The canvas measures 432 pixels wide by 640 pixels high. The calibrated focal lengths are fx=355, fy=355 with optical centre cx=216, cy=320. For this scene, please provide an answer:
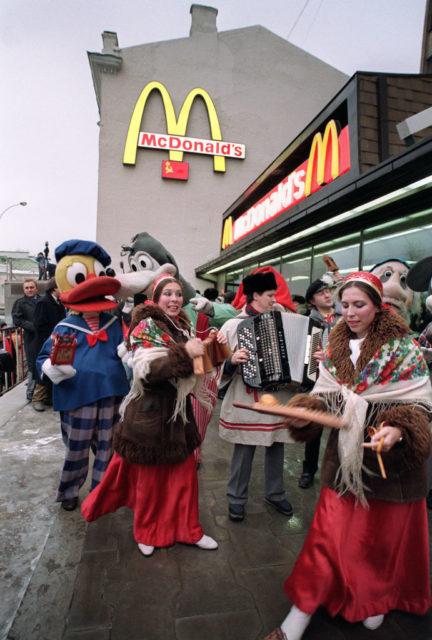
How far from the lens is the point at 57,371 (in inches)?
106

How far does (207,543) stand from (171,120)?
17.0 m

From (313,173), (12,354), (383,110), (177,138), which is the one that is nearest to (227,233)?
(313,173)

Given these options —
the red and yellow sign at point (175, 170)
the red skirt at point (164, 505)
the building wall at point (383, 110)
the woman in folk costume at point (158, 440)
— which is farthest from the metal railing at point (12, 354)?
the red and yellow sign at point (175, 170)

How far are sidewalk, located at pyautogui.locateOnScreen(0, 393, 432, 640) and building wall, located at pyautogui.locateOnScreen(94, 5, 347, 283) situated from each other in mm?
14169

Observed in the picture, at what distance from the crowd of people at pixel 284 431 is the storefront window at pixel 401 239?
4.28ft

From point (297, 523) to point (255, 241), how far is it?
19.5 ft

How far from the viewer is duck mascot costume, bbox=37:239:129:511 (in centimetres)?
281

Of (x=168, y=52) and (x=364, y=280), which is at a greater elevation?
(x=168, y=52)

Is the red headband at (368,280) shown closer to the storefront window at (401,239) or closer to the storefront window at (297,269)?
the storefront window at (401,239)

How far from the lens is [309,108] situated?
56.0 feet

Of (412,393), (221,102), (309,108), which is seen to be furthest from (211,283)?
(412,393)

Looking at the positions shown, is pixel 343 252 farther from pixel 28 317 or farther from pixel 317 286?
pixel 28 317

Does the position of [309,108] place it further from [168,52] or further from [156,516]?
[156,516]

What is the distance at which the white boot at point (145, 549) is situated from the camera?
240 cm
